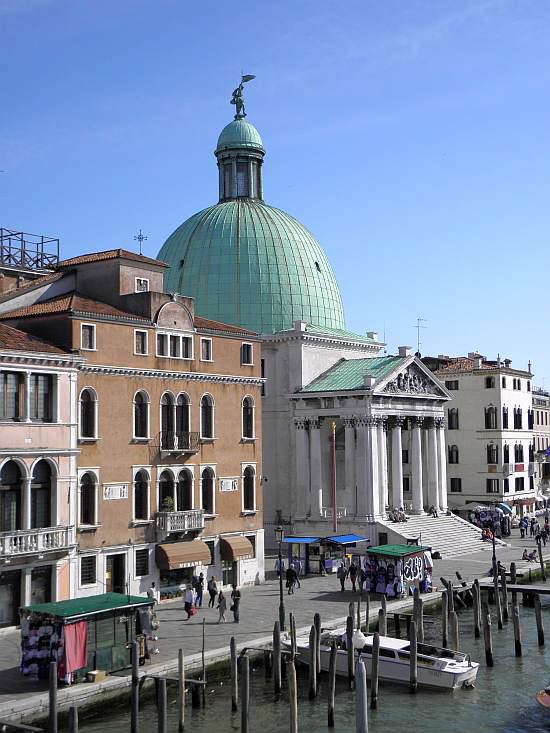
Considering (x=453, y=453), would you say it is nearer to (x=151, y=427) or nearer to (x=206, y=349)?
(x=206, y=349)

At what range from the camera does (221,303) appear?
60.2 m

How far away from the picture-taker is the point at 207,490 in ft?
138

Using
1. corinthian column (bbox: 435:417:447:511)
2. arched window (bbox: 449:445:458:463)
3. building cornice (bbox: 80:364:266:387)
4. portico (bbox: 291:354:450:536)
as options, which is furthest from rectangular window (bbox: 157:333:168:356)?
arched window (bbox: 449:445:458:463)

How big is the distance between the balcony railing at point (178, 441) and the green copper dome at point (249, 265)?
786 inches

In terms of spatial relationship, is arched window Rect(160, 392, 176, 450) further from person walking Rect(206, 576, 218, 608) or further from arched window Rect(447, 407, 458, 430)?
arched window Rect(447, 407, 458, 430)

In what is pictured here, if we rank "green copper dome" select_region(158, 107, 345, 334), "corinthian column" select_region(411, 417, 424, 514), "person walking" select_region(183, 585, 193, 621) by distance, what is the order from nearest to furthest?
1. "person walking" select_region(183, 585, 193, 621)
2. "corinthian column" select_region(411, 417, 424, 514)
3. "green copper dome" select_region(158, 107, 345, 334)

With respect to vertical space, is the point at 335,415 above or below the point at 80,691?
above

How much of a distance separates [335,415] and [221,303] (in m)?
10.2

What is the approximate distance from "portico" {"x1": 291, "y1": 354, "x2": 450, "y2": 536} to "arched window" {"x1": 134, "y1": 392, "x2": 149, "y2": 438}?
17319 millimetres

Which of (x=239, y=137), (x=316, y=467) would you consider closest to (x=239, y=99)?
(x=239, y=137)

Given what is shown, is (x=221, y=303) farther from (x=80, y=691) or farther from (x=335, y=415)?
(x=80, y=691)

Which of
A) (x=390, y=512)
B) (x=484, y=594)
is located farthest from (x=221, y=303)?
(x=484, y=594)

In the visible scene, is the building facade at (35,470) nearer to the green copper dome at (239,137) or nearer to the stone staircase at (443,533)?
the stone staircase at (443,533)

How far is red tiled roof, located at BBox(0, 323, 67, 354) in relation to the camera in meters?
32.8
